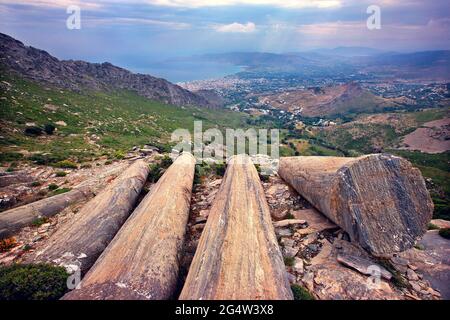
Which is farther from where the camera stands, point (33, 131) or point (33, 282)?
point (33, 131)

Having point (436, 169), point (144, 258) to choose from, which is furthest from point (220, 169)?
point (436, 169)

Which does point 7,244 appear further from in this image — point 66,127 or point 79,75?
point 79,75

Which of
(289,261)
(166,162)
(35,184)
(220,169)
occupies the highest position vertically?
(166,162)

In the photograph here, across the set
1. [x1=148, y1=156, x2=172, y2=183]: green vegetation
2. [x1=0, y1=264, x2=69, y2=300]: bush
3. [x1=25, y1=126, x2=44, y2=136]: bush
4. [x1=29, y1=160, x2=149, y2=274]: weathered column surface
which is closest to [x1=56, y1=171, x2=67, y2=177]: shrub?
[x1=148, y1=156, x2=172, y2=183]: green vegetation

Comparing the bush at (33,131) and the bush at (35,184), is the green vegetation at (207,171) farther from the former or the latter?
the bush at (33,131)

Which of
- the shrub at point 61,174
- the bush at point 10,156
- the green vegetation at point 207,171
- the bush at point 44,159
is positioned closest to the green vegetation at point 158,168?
the green vegetation at point 207,171

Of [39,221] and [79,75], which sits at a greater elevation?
[79,75]

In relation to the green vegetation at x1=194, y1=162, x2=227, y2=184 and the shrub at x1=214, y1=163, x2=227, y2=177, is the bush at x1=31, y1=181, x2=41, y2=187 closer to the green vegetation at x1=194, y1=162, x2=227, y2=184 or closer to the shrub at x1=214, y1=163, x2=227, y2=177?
the green vegetation at x1=194, y1=162, x2=227, y2=184

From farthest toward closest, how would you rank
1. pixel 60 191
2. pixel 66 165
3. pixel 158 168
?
pixel 66 165
pixel 158 168
pixel 60 191
